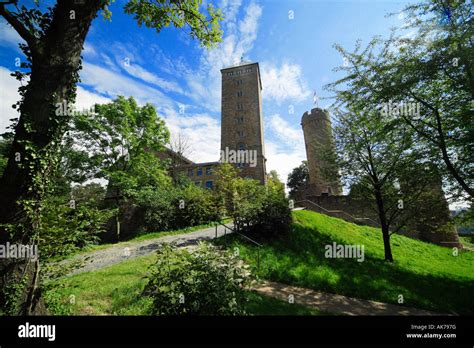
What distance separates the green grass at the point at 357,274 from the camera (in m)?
7.24

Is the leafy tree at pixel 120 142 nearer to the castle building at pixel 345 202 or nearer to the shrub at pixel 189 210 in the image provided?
the shrub at pixel 189 210

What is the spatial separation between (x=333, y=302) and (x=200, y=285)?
512 cm

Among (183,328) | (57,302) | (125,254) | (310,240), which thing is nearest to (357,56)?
(310,240)

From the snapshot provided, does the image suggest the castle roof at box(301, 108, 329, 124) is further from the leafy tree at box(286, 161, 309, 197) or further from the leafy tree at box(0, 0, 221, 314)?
the leafy tree at box(0, 0, 221, 314)

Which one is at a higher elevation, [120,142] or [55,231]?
[120,142]

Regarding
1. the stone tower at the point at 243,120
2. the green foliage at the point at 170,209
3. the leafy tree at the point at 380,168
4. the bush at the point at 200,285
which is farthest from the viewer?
the stone tower at the point at 243,120

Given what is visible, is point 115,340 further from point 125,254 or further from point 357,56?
point 357,56

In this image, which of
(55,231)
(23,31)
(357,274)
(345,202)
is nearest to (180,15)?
(23,31)

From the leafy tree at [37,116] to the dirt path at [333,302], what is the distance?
5408 mm

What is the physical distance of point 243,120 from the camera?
3644 centimetres

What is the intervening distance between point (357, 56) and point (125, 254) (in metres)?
13.8

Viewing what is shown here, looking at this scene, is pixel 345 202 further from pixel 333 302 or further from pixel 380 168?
pixel 333 302

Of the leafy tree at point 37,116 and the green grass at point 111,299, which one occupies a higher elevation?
the leafy tree at point 37,116

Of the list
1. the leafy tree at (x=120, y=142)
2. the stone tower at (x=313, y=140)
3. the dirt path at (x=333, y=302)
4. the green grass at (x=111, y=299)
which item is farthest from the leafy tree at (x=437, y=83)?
the stone tower at (x=313, y=140)
